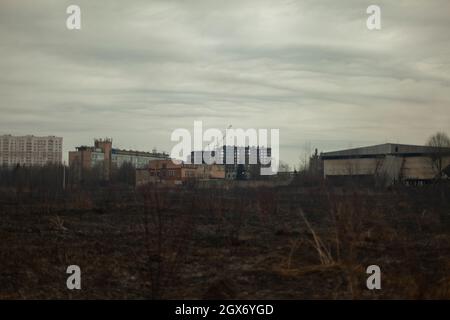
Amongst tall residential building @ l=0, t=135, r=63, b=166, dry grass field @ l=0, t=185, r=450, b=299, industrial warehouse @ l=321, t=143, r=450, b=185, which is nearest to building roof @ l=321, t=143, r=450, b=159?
industrial warehouse @ l=321, t=143, r=450, b=185

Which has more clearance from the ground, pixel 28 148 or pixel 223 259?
pixel 28 148

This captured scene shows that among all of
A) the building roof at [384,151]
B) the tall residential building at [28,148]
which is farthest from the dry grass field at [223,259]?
the tall residential building at [28,148]

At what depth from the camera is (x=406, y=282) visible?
6148 millimetres

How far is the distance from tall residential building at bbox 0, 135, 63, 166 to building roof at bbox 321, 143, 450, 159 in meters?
56.2

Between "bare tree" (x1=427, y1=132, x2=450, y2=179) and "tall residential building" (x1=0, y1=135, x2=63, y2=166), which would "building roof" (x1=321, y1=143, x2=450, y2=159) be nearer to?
"bare tree" (x1=427, y1=132, x2=450, y2=179)

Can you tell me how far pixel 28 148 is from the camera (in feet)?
299

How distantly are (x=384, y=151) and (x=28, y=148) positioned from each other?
67.1m

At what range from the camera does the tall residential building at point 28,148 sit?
8944 centimetres

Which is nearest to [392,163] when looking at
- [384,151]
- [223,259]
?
[384,151]

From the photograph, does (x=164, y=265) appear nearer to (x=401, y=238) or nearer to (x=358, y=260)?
(x=358, y=260)

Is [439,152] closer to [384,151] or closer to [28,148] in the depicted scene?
[384,151]

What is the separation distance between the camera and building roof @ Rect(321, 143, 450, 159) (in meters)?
46.4

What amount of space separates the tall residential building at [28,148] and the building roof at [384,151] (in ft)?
184

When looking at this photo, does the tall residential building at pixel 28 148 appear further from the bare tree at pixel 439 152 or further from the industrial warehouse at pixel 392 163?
the bare tree at pixel 439 152
